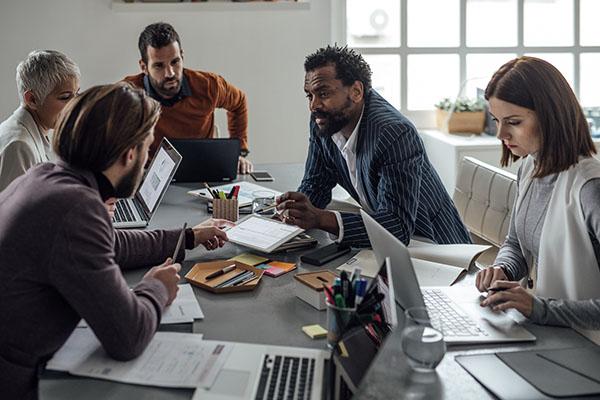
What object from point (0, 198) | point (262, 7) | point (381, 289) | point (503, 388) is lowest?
point (503, 388)

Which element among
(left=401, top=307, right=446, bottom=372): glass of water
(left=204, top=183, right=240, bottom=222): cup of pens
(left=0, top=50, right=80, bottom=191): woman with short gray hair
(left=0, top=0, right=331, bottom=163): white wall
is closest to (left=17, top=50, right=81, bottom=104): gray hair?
(left=0, top=50, right=80, bottom=191): woman with short gray hair

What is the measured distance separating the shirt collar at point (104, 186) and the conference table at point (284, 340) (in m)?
0.31

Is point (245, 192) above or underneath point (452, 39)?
underneath

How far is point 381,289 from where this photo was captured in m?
1.57

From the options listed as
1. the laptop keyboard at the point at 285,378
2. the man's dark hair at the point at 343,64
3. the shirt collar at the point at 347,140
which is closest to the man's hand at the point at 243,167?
the shirt collar at the point at 347,140

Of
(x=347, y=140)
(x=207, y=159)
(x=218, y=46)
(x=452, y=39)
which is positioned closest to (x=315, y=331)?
(x=347, y=140)

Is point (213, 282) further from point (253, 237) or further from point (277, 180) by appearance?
point (277, 180)

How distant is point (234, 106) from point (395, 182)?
1.80 meters

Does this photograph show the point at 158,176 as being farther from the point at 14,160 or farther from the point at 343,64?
the point at 343,64

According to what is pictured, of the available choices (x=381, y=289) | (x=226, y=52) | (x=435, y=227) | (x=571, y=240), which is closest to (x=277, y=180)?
(x=435, y=227)

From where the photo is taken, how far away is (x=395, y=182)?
246 centimetres

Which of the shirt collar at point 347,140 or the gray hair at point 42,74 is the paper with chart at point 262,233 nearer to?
the shirt collar at point 347,140

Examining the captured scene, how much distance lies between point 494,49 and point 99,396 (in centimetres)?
398

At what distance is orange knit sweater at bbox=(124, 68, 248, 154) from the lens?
381cm
